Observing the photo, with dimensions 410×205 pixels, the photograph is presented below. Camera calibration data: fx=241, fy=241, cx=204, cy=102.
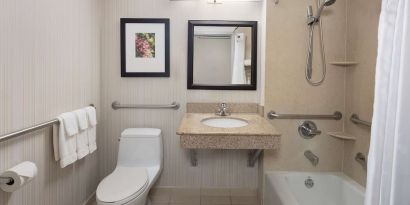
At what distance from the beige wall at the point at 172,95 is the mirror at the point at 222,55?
0.07m

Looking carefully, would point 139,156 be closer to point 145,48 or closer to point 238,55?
point 145,48

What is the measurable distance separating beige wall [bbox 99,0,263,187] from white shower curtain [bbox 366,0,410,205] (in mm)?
1695

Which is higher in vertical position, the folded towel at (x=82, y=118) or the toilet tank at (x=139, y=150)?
the folded towel at (x=82, y=118)

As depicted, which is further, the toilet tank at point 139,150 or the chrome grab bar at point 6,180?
the toilet tank at point 139,150

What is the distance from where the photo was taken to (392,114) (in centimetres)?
63

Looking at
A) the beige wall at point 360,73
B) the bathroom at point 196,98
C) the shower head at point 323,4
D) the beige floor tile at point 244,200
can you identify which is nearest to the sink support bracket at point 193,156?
the bathroom at point 196,98

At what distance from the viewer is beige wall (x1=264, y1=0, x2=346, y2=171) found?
2.08 metres

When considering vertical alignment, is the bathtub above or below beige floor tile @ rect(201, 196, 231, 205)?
above

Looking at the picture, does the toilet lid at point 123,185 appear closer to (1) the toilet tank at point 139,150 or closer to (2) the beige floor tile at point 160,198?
(1) the toilet tank at point 139,150

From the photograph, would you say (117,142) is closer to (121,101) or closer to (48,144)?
(121,101)

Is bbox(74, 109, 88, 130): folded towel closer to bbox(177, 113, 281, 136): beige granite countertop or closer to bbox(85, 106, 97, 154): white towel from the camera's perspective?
bbox(85, 106, 97, 154): white towel

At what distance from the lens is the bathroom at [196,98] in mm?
1569

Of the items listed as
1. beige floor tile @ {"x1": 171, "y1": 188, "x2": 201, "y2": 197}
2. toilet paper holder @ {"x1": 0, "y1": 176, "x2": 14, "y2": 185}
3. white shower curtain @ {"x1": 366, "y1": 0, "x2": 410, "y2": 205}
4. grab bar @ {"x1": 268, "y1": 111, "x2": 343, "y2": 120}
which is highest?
white shower curtain @ {"x1": 366, "y1": 0, "x2": 410, "y2": 205}

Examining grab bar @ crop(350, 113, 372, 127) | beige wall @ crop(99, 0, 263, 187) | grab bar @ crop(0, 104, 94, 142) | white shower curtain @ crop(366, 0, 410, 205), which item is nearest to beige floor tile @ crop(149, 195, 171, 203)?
beige wall @ crop(99, 0, 263, 187)
